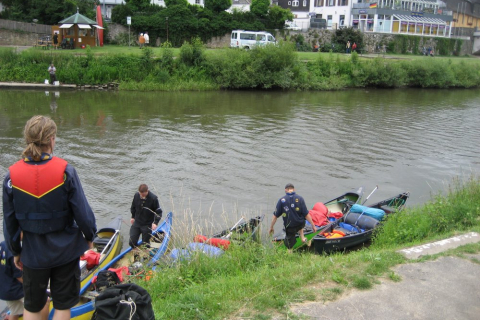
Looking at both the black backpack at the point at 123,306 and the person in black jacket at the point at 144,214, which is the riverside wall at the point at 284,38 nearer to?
the person in black jacket at the point at 144,214

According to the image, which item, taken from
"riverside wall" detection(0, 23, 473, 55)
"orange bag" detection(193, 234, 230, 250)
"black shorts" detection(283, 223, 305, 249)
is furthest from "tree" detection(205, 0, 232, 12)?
"orange bag" detection(193, 234, 230, 250)

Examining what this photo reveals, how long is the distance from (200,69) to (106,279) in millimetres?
30491

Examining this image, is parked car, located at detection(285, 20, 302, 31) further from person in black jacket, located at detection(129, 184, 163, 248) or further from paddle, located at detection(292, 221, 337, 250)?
person in black jacket, located at detection(129, 184, 163, 248)

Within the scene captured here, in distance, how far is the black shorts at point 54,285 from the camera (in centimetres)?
393

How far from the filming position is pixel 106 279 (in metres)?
7.06

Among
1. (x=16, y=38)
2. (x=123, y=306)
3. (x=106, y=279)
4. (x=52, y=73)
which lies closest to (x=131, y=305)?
(x=123, y=306)

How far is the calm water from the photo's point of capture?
1352 cm

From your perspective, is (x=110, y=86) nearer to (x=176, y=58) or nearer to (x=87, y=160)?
(x=176, y=58)

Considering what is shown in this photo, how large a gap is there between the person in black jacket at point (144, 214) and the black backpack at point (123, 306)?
4.33 metres

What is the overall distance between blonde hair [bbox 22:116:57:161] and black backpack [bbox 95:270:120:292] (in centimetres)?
378

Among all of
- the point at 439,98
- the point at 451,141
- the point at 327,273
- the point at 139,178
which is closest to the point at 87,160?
the point at 139,178

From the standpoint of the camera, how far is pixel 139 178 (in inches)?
Answer: 571

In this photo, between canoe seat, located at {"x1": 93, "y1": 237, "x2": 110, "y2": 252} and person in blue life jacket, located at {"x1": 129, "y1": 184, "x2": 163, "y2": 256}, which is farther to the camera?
canoe seat, located at {"x1": 93, "y1": 237, "x2": 110, "y2": 252}

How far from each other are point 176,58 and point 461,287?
3315cm
